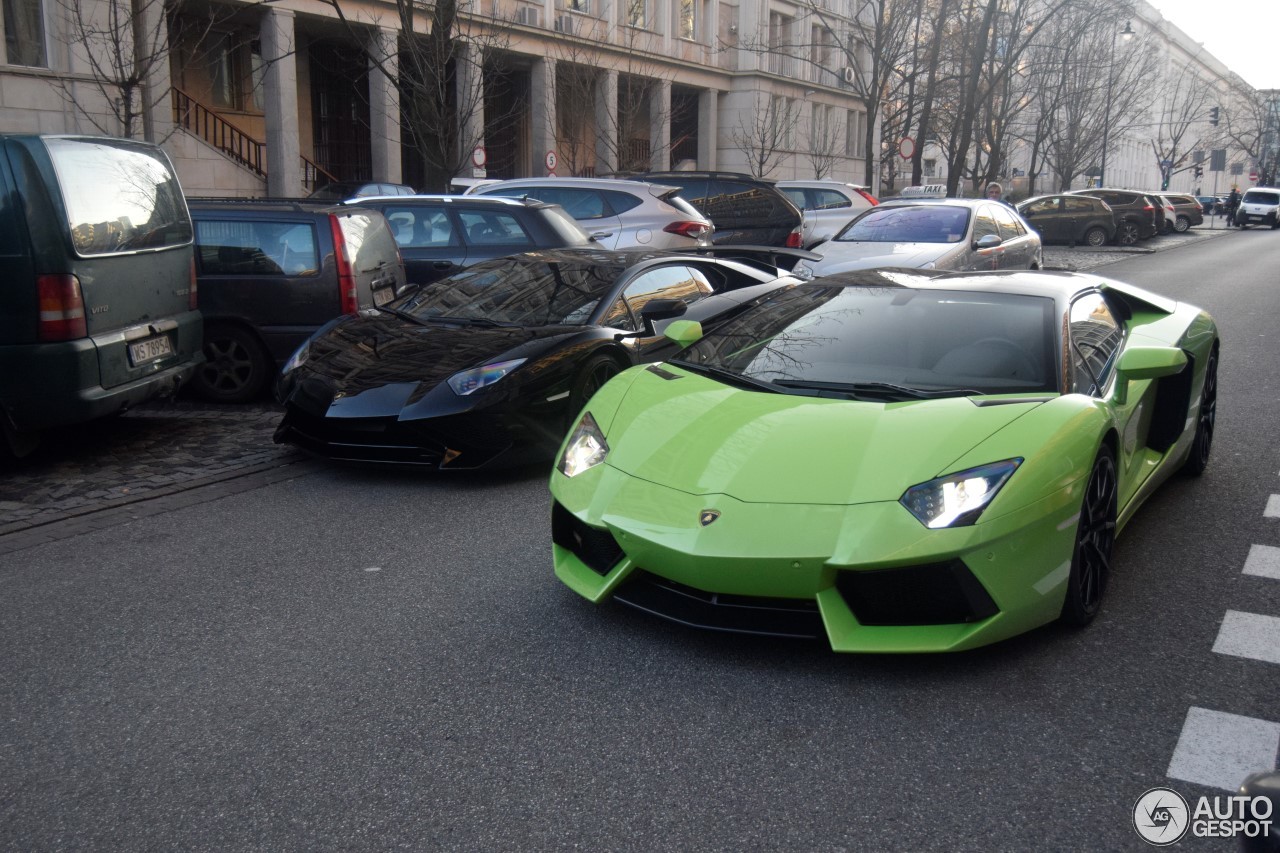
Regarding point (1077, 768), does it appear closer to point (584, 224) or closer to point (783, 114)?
point (584, 224)

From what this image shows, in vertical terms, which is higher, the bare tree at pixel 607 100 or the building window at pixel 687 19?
the building window at pixel 687 19

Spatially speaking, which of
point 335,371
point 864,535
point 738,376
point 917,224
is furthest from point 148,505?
point 917,224

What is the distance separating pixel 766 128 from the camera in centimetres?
4434

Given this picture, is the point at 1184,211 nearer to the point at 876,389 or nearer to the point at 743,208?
the point at 743,208

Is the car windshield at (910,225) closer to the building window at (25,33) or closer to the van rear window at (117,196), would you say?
the van rear window at (117,196)

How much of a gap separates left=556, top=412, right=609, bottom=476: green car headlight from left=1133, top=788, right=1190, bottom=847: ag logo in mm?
2185

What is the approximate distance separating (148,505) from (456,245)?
17.0 feet

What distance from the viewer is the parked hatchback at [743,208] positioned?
1689 centimetres

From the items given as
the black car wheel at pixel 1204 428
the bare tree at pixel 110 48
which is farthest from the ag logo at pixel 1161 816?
the bare tree at pixel 110 48

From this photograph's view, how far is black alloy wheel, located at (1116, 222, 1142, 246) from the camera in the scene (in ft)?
122

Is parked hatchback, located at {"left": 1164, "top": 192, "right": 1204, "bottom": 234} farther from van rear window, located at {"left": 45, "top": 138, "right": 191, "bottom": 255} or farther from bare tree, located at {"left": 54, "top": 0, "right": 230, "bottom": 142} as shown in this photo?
van rear window, located at {"left": 45, "top": 138, "right": 191, "bottom": 255}

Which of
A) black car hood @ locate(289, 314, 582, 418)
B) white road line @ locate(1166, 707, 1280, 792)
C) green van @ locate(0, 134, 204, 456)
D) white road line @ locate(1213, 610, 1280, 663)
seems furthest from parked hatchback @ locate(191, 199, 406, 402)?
white road line @ locate(1166, 707, 1280, 792)

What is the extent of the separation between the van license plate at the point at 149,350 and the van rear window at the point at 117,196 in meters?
0.58

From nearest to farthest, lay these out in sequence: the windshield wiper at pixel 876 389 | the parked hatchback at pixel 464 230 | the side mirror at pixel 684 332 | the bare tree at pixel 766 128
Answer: the windshield wiper at pixel 876 389, the side mirror at pixel 684 332, the parked hatchback at pixel 464 230, the bare tree at pixel 766 128
